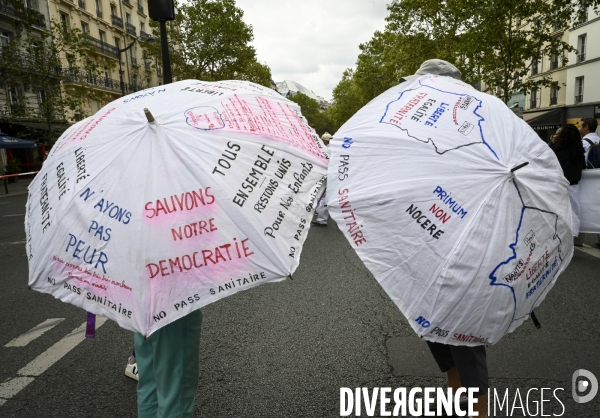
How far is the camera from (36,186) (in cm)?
186

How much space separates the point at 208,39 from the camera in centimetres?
3834

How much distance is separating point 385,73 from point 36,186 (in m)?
45.3

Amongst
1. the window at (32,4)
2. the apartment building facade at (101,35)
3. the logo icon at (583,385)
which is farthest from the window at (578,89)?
the window at (32,4)

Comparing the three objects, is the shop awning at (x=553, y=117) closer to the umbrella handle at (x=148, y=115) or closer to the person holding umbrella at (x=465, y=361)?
the person holding umbrella at (x=465, y=361)

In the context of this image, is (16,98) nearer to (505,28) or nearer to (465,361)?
(505,28)

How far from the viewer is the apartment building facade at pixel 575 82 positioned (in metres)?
27.0

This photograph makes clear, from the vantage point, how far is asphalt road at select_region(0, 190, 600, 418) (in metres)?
2.84

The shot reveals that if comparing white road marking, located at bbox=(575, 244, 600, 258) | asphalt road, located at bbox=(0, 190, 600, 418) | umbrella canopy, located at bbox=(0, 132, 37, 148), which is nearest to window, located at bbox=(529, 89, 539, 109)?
white road marking, located at bbox=(575, 244, 600, 258)

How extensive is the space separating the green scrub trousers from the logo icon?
235 centimetres

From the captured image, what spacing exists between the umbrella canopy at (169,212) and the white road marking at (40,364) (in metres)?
1.88

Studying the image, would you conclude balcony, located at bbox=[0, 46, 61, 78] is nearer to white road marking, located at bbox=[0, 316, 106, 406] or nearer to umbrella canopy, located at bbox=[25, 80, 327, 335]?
white road marking, located at bbox=[0, 316, 106, 406]

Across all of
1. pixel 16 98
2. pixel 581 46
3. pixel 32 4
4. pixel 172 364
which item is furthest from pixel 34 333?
pixel 32 4

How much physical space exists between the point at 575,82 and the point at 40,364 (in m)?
33.5

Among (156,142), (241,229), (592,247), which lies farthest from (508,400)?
(592,247)
